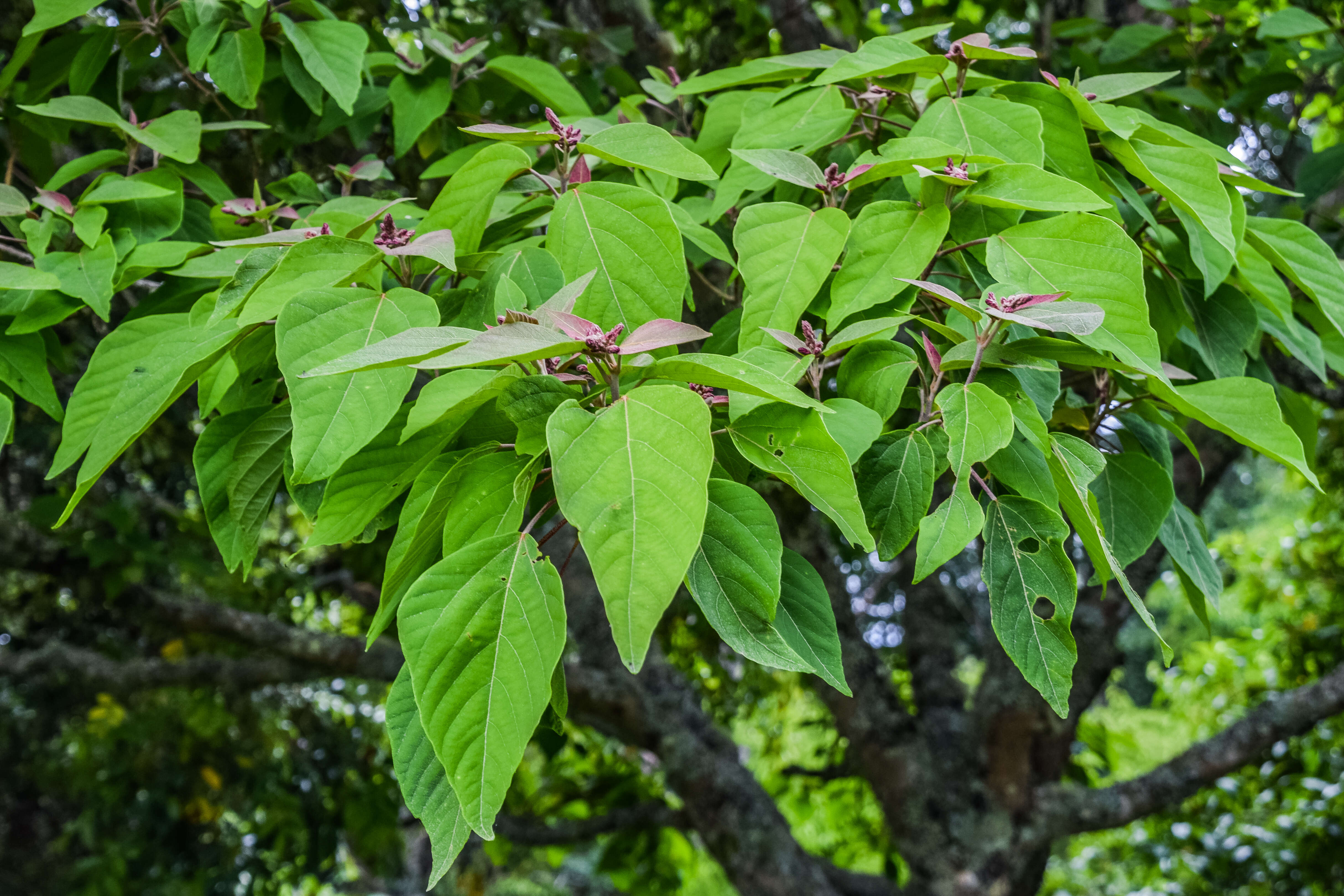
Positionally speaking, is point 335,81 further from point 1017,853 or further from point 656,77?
point 1017,853

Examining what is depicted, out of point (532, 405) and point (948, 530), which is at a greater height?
point (532, 405)

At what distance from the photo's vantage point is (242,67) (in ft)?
4.30

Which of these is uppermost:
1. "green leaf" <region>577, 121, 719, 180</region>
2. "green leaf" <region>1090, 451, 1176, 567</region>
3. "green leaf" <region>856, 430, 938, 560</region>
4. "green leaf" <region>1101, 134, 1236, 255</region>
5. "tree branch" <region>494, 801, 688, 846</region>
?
"green leaf" <region>577, 121, 719, 180</region>

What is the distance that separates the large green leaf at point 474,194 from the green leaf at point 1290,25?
1.40 m

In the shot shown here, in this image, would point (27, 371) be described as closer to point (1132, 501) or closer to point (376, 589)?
point (1132, 501)

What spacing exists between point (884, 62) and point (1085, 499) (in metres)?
0.51

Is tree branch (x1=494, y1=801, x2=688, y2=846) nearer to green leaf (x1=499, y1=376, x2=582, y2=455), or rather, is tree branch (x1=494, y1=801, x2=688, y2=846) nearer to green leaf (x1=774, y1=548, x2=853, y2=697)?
green leaf (x1=774, y1=548, x2=853, y2=697)

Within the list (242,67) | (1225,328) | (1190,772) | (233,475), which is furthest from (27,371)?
(1190,772)

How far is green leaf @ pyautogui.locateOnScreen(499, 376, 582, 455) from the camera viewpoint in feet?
1.97

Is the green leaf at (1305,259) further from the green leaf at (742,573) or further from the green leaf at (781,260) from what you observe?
the green leaf at (742,573)

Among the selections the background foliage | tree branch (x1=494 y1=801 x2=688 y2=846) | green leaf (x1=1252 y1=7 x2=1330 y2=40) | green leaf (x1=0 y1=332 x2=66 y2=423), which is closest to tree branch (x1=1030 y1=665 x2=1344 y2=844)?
the background foliage

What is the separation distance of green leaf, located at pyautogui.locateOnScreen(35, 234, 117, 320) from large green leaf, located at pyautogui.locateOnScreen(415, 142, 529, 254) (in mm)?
391

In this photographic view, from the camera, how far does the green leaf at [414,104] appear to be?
1.38m

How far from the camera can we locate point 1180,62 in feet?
6.86
